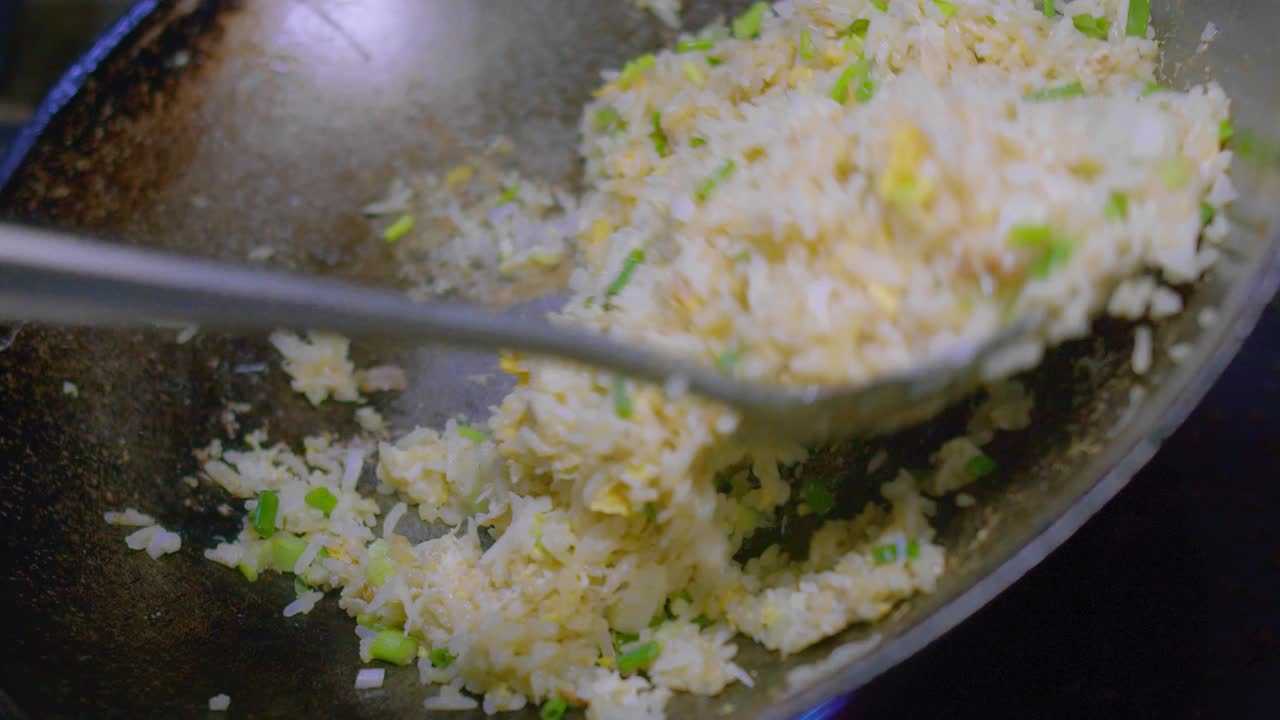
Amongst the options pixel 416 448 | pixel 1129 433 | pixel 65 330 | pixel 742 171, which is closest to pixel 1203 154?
pixel 1129 433

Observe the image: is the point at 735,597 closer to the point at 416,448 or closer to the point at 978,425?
the point at 978,425

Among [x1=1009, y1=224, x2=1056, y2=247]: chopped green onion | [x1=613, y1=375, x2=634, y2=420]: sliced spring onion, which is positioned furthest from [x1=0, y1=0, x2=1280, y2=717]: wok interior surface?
[x1=613, y1=375, x2=634, y2=420]: sliced spring onion

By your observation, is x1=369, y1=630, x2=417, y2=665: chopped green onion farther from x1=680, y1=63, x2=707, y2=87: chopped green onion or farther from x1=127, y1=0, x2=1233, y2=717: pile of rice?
x1=680, y1=63, x2=707, y2=87: chopped green onion

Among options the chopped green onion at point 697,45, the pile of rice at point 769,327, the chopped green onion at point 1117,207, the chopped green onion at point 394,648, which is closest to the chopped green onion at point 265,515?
the pile of rice at point 769,327

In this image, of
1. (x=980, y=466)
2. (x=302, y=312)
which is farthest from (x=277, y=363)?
(x=980, y=466)

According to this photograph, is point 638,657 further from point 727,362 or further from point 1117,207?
point 1117,207

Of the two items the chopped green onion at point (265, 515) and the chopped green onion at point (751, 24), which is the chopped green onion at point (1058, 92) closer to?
the chopped green onion at point (751, 24)

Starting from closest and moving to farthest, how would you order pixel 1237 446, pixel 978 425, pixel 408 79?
pixel 978 425
pixel 1237 446
pixel 408 79
